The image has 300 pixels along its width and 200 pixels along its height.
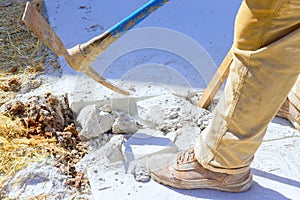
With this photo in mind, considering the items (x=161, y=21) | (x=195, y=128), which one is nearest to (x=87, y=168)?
(x=195, y=128)

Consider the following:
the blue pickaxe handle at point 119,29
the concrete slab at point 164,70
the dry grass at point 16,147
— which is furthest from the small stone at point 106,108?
the blue pickaxe handle at point 119,29

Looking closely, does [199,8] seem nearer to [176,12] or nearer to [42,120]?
[176,12]

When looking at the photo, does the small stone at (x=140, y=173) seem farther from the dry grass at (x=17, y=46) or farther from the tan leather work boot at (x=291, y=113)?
the dry grass at (x=17, y=46)

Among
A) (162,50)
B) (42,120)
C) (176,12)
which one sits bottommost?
(42,120)

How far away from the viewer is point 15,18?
286 cm

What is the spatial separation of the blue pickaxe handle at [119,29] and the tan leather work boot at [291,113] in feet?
2.74

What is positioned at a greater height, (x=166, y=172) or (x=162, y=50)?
(x=162, y=50)

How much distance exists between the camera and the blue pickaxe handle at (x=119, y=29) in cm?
153

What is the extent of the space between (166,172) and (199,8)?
1.43 m

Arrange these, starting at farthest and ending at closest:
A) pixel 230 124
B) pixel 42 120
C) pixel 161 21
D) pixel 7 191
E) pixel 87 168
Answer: pixel 161 21
pixel 42 120
pixel 87 168
pixel 7 191
pixel 230 124

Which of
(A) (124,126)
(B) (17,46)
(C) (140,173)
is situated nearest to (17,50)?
(B) (17,46)

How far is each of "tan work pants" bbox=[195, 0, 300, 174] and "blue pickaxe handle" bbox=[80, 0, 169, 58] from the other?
1.30 feet

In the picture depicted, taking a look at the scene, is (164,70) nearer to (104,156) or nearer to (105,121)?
Result: (105,121)

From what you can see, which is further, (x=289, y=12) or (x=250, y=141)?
(x=250, y=141)
